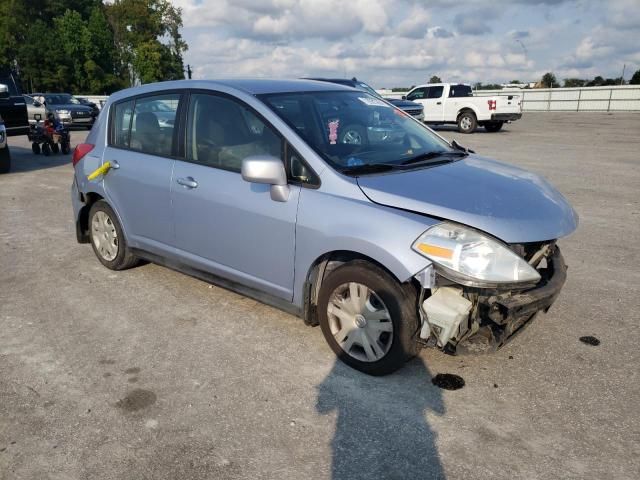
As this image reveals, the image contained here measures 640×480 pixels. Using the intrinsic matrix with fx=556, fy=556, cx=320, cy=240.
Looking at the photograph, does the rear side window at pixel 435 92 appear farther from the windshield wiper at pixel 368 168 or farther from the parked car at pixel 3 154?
the windshield wiper at pixel 368 168

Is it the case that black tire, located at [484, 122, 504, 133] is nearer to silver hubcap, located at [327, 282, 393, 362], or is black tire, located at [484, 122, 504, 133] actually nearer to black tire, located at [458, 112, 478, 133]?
black tire, located at [458, 112, 478, 133]

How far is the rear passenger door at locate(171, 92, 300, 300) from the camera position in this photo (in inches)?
146

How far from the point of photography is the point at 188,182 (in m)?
4.22

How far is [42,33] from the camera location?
6216 centimetres

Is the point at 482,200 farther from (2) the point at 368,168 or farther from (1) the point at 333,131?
(1) the point at 333,131

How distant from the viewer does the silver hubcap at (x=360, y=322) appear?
10.8 feet

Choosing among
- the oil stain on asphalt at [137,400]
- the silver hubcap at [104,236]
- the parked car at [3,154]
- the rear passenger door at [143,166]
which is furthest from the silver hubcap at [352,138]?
the parked car at [3,154]

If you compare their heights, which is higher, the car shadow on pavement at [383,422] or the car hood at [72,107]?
the car hood at [72,107]

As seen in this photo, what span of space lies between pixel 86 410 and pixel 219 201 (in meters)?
1.62

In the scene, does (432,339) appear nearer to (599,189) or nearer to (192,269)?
(192,269)

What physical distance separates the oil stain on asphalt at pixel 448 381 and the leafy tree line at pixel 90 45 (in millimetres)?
65493

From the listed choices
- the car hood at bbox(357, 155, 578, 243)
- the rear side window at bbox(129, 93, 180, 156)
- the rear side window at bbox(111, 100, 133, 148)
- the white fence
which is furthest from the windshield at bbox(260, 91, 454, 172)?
the white fence

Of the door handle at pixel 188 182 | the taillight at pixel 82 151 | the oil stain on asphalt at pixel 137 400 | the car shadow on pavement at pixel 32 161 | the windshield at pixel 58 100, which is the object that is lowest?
the oil stain on asphalt at pixel 137 400


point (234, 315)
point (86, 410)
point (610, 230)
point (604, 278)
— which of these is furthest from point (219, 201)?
point (610, 230)
